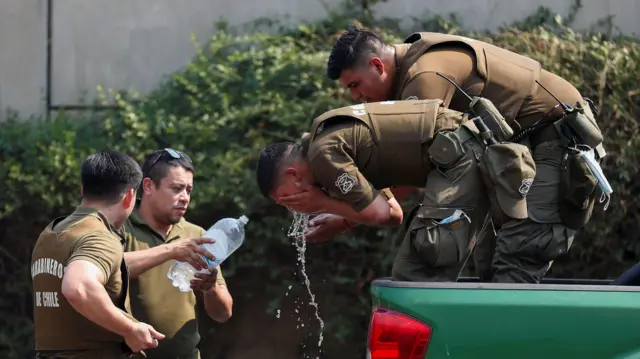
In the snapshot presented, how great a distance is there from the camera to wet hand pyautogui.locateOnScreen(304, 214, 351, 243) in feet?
15.7

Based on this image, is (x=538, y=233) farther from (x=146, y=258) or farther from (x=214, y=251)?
(x=146, y=258)

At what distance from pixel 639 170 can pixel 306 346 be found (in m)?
2.53

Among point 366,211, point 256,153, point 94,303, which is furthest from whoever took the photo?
point 256,153

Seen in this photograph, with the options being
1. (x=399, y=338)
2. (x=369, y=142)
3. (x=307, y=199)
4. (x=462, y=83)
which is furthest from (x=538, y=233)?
(x=399, y=338)

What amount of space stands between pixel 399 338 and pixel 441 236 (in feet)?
2.26

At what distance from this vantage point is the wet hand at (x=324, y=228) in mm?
4797

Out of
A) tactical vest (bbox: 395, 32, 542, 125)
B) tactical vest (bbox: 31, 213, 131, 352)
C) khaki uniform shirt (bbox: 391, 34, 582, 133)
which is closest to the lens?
tactical vest (bbox: 31, 213, 131, 352)

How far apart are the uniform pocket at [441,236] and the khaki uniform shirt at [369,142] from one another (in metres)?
0.23

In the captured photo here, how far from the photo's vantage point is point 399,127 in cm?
406

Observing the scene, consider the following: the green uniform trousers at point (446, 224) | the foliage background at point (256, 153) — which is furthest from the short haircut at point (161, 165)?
the foliage background at point (256, 153)

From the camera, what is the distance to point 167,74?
8.38 m

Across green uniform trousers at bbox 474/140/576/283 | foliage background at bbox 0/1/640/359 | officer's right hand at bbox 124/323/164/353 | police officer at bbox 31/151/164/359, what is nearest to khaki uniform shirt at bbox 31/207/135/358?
police officer at bbox 31/151/164/359

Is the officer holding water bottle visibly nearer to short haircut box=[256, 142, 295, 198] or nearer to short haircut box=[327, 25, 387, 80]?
short haircut box=[256, 142, 295, 198]

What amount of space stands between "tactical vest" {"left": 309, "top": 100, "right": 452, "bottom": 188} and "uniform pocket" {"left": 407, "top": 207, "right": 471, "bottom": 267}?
0.23 metres
